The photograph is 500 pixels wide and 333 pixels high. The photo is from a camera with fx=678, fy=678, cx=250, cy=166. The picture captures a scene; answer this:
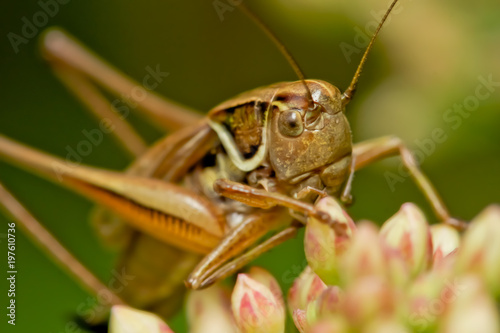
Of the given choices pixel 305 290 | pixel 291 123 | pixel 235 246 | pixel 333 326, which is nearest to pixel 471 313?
pixel 333 326

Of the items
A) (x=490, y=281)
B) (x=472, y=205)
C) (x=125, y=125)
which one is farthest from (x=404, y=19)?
(x=490, y=281)

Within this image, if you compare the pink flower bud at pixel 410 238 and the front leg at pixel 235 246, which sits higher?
the pink flower bud at pixel 410 238

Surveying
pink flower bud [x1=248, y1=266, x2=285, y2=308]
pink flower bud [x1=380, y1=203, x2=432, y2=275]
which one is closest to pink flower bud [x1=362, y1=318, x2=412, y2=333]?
pink flower bud [x1=380, y1=203, x2=432, y2=275]

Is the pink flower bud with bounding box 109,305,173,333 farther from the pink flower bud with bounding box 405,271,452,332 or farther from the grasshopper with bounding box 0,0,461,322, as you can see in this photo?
the pink flower bud with bounding box 405,271,452,332

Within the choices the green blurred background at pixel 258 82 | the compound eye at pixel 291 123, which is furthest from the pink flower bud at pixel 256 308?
the green blurred background at pixel 258 82

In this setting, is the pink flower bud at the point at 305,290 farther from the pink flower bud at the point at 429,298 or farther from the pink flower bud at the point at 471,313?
the pink flower bud at the point at 471,313

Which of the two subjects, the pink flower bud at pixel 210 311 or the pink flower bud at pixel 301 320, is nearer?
the pink flower bud at pixel 301 320

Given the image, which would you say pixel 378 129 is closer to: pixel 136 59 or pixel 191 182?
pixel 191 182
